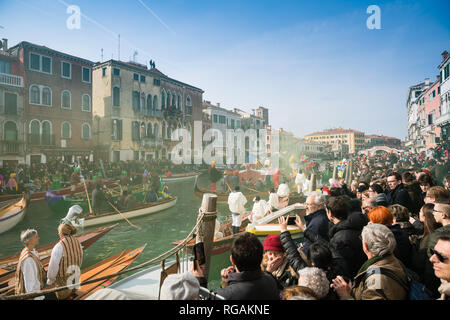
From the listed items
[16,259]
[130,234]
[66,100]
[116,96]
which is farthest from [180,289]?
[116,96]

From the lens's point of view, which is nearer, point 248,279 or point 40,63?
point 248,279

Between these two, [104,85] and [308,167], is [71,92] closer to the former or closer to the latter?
[104,85]

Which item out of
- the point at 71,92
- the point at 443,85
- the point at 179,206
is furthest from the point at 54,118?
the point at 443,85

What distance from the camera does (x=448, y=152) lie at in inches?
348

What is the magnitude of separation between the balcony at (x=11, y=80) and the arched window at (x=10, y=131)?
2.16 meters

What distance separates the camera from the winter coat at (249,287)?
58.9 inches

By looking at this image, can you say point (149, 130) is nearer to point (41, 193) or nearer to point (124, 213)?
point (41, 193)

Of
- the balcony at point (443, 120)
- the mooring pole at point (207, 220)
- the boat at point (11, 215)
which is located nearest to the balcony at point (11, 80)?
the boat at point (11, 215)

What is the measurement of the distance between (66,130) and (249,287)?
63.5ft

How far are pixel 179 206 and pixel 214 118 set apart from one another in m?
21.6

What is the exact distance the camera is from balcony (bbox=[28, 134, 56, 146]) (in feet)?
50.1

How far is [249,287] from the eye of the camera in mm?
1500

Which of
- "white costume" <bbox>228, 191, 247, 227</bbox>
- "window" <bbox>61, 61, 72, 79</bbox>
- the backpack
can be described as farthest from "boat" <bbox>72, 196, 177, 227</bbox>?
"window" <bbox>61, 61, 72, 79</bbox>

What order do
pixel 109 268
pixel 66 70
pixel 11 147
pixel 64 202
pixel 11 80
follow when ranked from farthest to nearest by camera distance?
pixel 66 70 < pixel 11 147 < pixel 11 80 < pixel 64 202 < pixel 109 268
